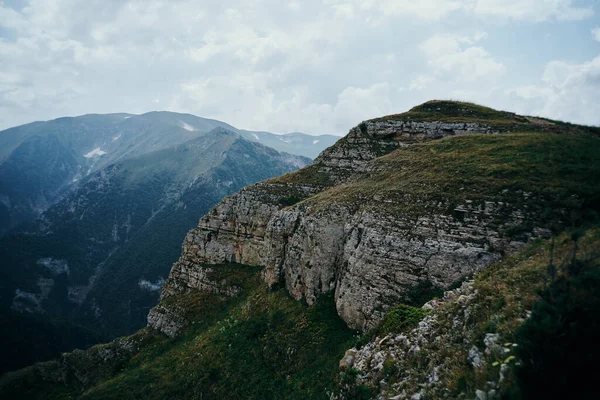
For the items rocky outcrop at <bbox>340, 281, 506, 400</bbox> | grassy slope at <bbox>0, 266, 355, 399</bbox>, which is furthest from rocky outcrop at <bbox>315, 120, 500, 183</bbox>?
rocky outcrop at <bbox>340, 281, 506, 400</bbox>

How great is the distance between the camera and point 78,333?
119750 mm

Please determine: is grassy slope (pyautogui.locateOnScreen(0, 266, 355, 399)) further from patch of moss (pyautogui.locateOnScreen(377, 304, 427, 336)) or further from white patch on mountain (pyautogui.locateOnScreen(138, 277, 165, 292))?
white patch on mountain (pyautogui.locateOnScreen(138, 277, 165, 292))

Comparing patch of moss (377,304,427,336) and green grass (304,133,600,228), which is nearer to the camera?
patch of moss (377,304,427,336)

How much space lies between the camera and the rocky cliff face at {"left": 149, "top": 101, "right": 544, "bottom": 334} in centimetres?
2055

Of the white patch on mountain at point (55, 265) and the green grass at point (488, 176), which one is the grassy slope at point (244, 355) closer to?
the green grass at point (488, 176)

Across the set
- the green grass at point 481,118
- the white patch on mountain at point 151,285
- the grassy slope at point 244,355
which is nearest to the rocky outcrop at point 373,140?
the green grass at point 481,118

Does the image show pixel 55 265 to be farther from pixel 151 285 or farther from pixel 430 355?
pixel 430 355

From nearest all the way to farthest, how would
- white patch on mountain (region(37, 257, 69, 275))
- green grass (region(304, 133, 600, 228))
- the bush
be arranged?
the bush → green grass (region(304, 133, 600, 228)) → white patch on mountain (region(37, 257, 69, 275))

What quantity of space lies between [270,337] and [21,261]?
9347 inches

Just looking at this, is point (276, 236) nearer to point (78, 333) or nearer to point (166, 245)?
point (78, 333)

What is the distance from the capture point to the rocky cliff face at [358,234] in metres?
20.5

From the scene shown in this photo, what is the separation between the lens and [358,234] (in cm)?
2569

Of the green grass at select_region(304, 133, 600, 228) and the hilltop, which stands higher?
the green grass at select_region(304, 133, 600, 228)

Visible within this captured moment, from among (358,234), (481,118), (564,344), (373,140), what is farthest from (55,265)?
(564,344)
